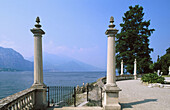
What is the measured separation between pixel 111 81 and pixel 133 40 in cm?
2401

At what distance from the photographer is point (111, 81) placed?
551 centimetres

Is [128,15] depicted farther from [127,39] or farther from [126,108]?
[126,108]

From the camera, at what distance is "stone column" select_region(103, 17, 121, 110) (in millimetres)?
5352

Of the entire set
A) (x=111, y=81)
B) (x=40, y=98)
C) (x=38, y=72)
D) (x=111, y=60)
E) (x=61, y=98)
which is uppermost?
(x=111, y=60)

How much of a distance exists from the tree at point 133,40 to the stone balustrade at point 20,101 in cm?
2397

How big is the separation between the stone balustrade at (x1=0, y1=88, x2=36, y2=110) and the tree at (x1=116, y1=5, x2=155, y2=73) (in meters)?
24.0

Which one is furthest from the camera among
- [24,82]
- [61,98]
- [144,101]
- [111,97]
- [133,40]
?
[24,82]

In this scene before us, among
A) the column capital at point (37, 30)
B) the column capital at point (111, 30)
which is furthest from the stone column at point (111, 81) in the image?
the column capital at point (37, 30)

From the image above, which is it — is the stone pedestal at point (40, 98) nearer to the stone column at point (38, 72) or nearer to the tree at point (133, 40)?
the stone column at point (38, 72)

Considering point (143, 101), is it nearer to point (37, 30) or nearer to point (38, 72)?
point (38, 72)

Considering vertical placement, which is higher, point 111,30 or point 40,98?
point 111,30

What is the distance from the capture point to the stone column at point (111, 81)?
5352mm

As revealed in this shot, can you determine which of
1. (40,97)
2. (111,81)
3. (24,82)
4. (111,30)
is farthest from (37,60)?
(24,82)

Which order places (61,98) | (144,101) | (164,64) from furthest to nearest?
(164,64) → (61,98) → (144,101)
